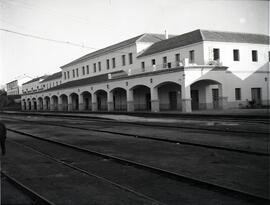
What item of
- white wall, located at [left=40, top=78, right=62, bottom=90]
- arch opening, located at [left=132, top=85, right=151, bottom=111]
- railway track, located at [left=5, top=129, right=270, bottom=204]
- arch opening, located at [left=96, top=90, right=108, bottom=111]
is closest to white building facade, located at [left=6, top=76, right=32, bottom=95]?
white wall, located at [left=40, top=78, right=62, bottom=90]

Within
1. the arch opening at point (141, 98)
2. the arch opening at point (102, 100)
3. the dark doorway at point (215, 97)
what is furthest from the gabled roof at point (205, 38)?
the arch opening at point (102, 100)

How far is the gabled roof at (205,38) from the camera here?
3344 cm

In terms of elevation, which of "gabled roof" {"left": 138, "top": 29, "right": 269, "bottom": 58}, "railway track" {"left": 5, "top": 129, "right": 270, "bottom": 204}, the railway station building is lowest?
"railway track" {"left": 5, "top": 129, "right": 270, "bottom": 204}

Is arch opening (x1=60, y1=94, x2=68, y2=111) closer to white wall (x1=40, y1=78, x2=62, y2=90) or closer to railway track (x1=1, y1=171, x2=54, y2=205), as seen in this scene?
white wall (x1=40, y1=78, x2=62, y2=90)

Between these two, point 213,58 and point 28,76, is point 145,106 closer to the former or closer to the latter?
point 213,58

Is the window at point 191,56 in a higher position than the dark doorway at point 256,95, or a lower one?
higher

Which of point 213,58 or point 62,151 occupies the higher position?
point 213,58

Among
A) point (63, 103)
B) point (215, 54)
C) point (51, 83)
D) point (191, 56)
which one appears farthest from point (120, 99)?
point (51, 83)

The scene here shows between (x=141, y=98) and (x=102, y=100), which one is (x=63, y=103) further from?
(x=141, y=98)

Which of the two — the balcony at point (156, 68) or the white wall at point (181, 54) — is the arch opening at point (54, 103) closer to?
the white wall at point (181, 54)

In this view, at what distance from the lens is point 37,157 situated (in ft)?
31.1

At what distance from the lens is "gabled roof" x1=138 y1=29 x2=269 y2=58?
33.4m

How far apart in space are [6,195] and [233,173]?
183 inches

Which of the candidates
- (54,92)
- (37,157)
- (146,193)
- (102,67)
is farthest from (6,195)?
(54,92)
